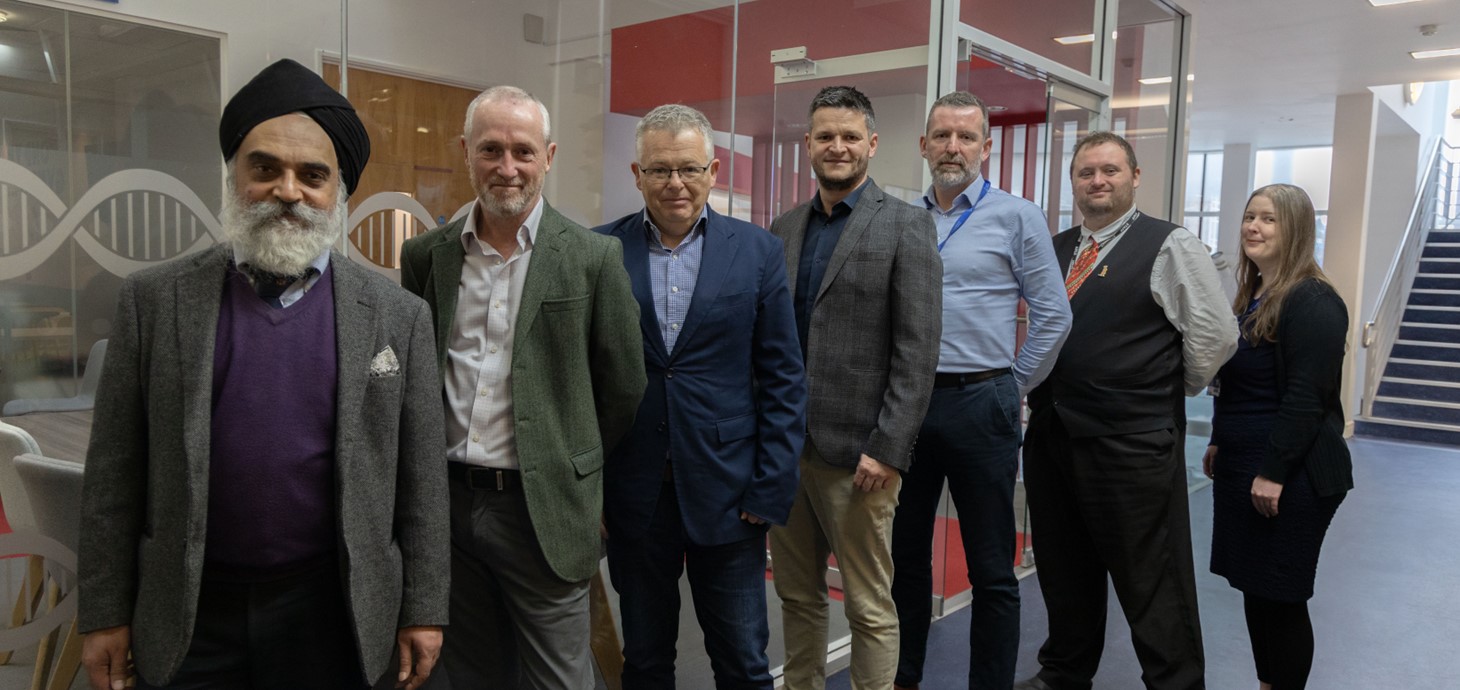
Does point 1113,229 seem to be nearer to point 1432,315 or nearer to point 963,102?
point 963,102

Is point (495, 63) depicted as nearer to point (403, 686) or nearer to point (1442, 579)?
point (403, 686)

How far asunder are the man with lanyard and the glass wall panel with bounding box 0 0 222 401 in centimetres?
197

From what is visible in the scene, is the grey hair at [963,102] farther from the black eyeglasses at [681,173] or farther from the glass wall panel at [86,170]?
the glass wall panel at [86,170]

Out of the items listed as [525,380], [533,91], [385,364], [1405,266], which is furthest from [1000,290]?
[1405,266]

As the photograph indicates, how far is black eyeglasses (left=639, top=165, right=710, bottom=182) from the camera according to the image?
2.10m

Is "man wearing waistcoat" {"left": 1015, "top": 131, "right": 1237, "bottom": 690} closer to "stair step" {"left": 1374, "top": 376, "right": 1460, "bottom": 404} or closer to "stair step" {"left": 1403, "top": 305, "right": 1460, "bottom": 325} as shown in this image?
"stair step" {"left": 1374, "top": 376, "right": 1460, "bottom": 404}

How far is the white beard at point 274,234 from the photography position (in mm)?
1500

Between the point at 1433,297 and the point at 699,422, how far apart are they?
45.9 feet

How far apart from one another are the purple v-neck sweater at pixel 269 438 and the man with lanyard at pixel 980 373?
177 cm

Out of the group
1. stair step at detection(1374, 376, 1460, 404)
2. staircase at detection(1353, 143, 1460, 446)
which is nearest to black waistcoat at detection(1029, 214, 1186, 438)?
staircase at detection(1353, 143, 1460, 446)

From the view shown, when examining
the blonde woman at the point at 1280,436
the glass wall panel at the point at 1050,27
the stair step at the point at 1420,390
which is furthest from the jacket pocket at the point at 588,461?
the stair step at the point at 1420,390

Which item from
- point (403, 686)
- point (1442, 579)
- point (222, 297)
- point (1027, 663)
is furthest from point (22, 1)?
point (1442, 579)

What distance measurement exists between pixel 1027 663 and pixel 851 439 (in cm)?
161

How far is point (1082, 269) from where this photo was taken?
3.05m
